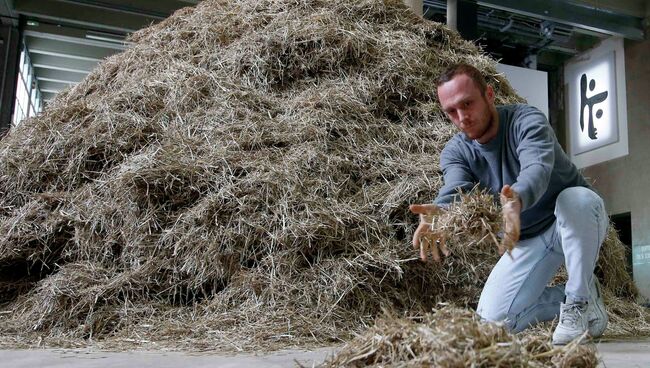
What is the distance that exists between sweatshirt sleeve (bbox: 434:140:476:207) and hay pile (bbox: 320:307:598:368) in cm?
56

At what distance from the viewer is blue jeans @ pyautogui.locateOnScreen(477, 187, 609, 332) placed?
170cm

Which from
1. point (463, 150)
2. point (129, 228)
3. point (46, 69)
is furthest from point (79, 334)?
point (46, 69)

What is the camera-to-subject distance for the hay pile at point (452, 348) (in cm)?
97

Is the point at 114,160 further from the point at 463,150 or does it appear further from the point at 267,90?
the point at 463,150

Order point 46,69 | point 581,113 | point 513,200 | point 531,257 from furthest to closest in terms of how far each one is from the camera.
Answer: point 46,69 → point 581,113 → point 531,257 → point 513,200

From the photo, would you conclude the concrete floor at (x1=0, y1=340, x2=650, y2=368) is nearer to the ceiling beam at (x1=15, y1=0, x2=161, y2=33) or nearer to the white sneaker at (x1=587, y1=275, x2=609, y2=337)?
the white sneaker at (x1=587, y1=275, x2=609, y2=337)

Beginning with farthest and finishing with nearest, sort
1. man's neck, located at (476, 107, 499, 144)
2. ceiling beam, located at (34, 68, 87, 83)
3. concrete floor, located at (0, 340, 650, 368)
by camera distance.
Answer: ceiling beam, located at (34, 68, 87, 83)
man's neck, located at (476, 107, 499, 144)
concrete floor, located at (0, 340, 650, 368)

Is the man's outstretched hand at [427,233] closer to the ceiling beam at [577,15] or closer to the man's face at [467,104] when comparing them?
the man's face at [467,104]

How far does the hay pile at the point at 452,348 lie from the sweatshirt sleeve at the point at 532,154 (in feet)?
1.31

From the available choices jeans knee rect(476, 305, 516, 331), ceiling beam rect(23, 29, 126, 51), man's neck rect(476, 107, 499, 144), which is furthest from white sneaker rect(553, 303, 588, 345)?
ceiling beam rect(23, 29, 126, 51)

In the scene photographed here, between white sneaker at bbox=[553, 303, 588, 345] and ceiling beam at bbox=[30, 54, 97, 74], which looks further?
ceiling beam at bbox=[30, 54, 97, 74]

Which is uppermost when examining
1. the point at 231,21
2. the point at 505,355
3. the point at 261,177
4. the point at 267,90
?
the point at 231,21

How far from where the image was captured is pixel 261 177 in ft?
8.07

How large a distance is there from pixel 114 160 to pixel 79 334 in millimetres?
853
